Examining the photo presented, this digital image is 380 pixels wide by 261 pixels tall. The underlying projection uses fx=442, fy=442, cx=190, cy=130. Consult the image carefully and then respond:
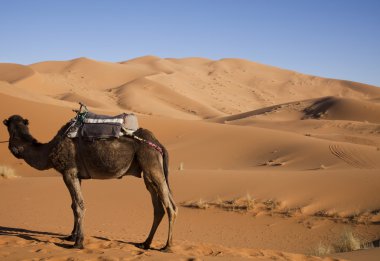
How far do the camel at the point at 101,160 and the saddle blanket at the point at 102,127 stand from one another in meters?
0.09

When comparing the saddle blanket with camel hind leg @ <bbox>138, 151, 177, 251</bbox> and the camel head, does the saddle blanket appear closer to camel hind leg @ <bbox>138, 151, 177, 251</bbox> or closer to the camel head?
camel hind leg @ <bbox>138, 151, 177, 251</bbox>

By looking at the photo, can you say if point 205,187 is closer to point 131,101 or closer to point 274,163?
point 274,163

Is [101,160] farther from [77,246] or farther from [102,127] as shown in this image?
[77,246]

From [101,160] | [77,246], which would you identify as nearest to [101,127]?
[101,160]

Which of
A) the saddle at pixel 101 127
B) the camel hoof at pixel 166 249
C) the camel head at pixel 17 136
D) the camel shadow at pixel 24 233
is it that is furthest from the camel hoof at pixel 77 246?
the camel head at pixel 17 136

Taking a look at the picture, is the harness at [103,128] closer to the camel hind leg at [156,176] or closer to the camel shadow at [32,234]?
the camel hind leg at [156,176]

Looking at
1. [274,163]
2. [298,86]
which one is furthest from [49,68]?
[274,163]

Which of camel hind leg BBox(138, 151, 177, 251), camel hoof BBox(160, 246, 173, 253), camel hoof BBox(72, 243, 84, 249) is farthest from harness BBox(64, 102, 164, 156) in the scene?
camel hoof BBox(72, 243, 84, 249)

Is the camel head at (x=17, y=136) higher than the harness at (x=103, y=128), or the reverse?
the harness at (x=103, y=128)

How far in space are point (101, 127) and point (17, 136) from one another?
160 centimetres

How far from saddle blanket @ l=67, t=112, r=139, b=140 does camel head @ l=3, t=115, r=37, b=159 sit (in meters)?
0.90

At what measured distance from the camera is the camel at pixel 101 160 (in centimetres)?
698

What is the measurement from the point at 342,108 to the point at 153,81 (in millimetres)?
38719

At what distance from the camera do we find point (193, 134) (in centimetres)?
2927
